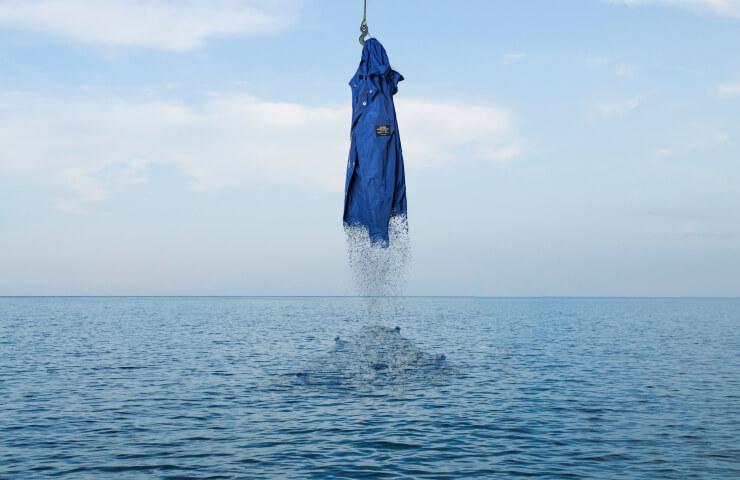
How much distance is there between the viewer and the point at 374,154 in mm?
13977

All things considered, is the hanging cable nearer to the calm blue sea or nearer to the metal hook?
the metal hook

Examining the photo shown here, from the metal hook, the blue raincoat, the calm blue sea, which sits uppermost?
the metal hook

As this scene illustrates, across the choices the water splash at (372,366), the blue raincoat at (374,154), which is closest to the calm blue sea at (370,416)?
the water splash at (372,366)

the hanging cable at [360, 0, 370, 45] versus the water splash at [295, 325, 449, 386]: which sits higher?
the hanging cable at [360, 0, 370, 45]

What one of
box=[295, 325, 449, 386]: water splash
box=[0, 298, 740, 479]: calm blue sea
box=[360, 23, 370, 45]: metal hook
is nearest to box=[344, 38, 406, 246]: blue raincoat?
box=[360, 23, 370, 45]: metal hook

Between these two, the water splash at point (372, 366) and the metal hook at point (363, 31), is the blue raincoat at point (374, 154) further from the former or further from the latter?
the water splash at point (372, 366)

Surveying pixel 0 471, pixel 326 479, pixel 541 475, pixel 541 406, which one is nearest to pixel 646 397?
pixel 541 406

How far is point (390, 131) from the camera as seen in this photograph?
14.2 metres

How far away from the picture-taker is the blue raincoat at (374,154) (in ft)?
45.8

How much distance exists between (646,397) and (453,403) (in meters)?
→ 9.77

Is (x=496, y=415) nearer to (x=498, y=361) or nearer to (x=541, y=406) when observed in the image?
(x=541, y=406)

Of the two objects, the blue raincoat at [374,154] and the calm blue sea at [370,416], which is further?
the calm blue sea at [370,416]

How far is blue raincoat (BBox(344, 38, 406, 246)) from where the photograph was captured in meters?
13.9

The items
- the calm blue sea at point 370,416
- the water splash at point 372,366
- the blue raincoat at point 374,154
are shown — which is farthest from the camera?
the water splash at point 372,366
